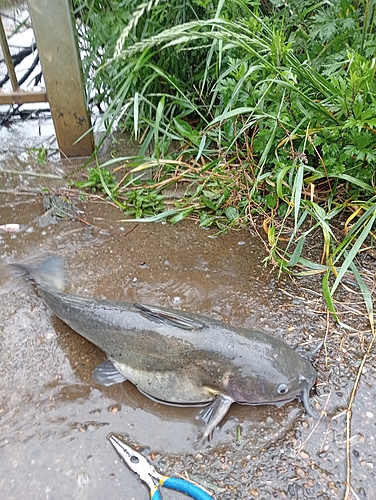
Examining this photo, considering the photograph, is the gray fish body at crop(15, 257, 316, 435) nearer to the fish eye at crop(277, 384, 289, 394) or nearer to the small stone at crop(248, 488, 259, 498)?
the fish eye at crop(277, 384, 289, 394)

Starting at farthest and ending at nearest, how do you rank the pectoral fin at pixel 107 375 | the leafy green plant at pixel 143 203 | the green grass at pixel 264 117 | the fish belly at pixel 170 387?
the leafy green plant at pixel 143 203 < the green grass at pixel 264 117 < the pectoral fin at pixel 107 375 < the fish belly at pixel 170 387

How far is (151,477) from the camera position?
1.61 metres

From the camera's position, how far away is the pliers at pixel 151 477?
1551 mm

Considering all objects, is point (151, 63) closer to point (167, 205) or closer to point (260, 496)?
point (167, 205)

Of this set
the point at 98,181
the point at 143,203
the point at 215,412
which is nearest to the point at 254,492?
the point at 215,412

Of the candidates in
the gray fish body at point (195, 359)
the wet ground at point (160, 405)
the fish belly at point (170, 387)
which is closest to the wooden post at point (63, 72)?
the wet ground at point (160, 405)

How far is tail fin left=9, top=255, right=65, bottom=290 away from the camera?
234 cm

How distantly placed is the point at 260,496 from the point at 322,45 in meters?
2.64

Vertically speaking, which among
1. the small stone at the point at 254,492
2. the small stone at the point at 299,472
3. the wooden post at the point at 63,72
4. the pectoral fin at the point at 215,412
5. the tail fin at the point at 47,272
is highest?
the wooden post at the point at 63,72

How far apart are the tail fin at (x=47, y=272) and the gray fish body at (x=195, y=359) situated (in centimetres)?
44

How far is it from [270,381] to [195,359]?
0.32 m

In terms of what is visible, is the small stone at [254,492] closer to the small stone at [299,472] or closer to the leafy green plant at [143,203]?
the small stone at [299,472]

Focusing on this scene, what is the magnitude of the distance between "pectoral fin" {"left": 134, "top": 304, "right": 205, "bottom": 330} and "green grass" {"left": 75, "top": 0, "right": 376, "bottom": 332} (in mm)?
716

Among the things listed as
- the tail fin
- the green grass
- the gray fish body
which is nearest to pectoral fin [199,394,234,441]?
the gray fish body
